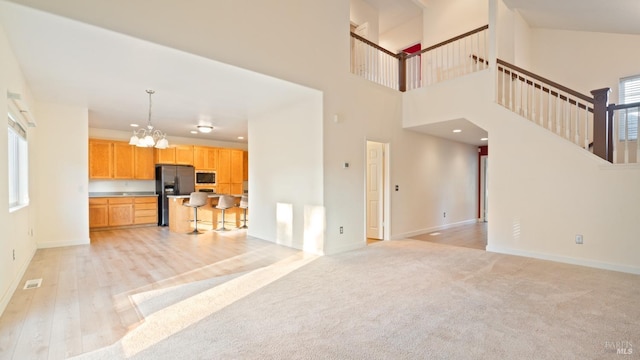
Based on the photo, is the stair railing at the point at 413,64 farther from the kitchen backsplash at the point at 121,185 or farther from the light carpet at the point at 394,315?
the kitchen backsplash at the point at 121,185

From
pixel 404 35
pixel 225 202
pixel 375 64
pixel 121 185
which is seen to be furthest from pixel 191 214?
pixel 404 35

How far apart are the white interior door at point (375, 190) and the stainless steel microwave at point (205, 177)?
17.2 feet

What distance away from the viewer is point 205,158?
890 cm

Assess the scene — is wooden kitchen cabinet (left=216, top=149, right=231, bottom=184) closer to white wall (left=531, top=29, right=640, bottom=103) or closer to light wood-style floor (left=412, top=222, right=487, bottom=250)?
light wood-style floor (left=412, top=222, right=487, bottom=250)

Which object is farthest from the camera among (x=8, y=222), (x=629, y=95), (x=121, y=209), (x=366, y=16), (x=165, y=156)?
(x=165, y=156)

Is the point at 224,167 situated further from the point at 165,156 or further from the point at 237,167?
the point at 165,156

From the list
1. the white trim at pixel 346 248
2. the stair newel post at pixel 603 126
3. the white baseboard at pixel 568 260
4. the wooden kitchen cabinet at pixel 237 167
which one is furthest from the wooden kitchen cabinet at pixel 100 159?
the stair newel post at pixel 603 126

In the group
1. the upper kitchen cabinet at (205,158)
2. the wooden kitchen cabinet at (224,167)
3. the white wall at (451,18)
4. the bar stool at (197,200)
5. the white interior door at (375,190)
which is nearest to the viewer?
the white interior door at (375,190)

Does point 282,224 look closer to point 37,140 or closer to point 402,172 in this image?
point 402,172

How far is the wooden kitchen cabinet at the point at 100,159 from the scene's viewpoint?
23.5 feet

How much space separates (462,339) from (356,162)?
3318 mm

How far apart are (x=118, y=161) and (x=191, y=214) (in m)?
2.62

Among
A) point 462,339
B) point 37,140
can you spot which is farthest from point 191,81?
point 462,339

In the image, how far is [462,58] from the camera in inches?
235
